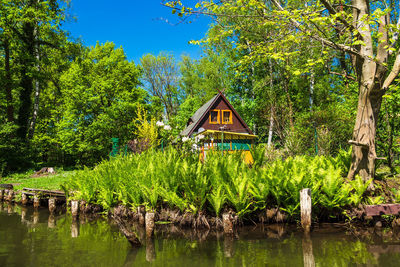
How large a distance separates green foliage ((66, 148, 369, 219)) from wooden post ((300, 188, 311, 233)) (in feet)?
1.05

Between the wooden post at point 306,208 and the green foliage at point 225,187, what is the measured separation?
0.32 metres

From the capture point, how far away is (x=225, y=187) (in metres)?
5.93

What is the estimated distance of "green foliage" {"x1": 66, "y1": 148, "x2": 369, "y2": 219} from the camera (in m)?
5.73

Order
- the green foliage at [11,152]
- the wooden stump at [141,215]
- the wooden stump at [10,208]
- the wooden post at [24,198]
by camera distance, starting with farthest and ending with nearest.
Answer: the green foliage at [11,152], the wooden post at [24,198], the wooden stump at [10,208], the wooden stump at [141,215]

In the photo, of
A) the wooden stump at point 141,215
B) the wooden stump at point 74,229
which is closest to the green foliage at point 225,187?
the wooden stump at point 141,215

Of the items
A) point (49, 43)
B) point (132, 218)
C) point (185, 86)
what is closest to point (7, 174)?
point (49, 43)

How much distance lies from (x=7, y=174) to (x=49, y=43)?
9.59 m

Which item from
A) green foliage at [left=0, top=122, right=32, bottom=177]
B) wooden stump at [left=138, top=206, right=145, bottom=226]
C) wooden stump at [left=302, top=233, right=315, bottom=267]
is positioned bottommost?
wooden stump at [left=302, top=233, right=315, bottom=267]

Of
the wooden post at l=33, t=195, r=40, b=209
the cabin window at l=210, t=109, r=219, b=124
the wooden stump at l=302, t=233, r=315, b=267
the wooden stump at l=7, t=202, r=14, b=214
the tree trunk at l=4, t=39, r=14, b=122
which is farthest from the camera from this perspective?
the cabin window at l=210, t=109, r=219, b=124

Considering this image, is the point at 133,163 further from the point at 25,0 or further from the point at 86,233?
the point at 25,0

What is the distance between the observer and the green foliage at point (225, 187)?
18.8 feet

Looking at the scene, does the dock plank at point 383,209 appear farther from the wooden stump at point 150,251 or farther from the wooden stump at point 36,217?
the wooden stump at point 36,217

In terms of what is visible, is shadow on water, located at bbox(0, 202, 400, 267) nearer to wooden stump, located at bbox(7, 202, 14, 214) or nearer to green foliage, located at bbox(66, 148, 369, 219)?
Answer: green foliage, located at bbox(66, 148, 369, 219)

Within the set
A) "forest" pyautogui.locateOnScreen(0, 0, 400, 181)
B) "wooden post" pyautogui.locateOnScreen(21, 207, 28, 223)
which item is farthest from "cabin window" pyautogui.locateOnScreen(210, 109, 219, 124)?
"wooden post" pyautogui.locateOnScreen(21, 207, 28, 223)
